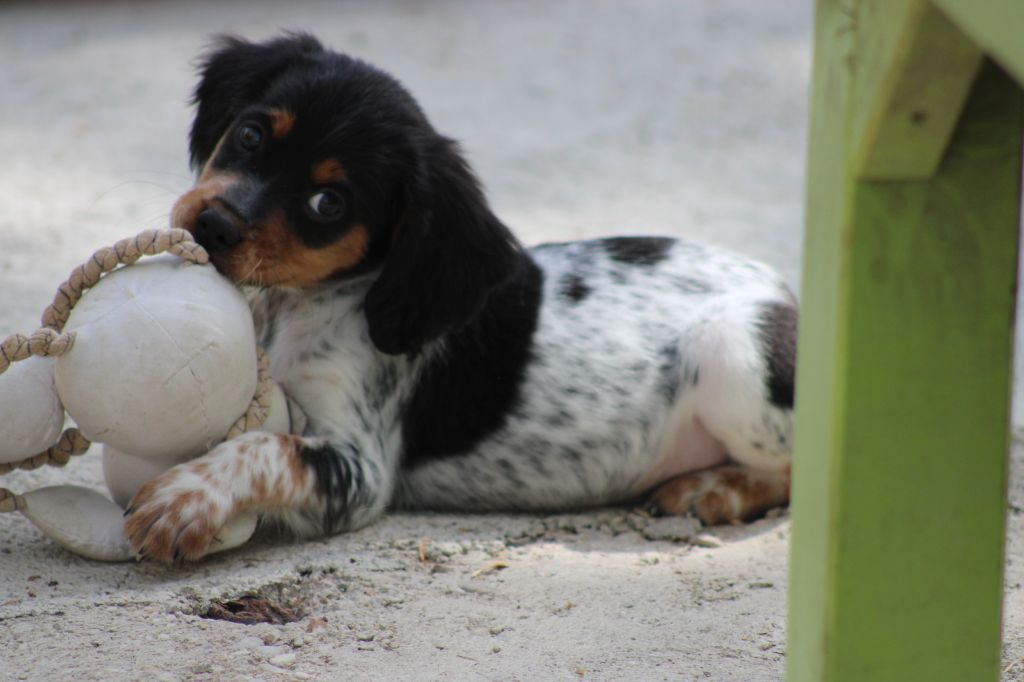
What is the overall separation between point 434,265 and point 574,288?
620 millimetres

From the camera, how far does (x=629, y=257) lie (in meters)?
3.94

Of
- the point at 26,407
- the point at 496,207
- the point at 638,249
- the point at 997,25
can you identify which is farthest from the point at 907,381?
the point at 496,207

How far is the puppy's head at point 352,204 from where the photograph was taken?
123 inches

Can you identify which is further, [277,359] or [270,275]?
[277,359]

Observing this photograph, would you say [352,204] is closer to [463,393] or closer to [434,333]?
[434,333]

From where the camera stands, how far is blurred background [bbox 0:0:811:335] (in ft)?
18.7

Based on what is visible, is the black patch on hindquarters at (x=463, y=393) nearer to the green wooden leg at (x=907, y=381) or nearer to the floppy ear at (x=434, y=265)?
the floppy ear at (x=434, y=265)

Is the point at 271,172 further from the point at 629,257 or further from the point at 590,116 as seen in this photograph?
the point at 590,116

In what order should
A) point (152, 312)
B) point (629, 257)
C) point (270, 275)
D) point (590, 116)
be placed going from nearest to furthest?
1. point (152, 312)
2. point (270, 275)
3. point (629, 257)
4. point (590, 116)

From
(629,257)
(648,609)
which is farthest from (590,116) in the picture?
(648,609)

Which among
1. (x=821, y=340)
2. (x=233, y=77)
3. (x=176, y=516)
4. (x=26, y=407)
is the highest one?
(x=233, y=77)

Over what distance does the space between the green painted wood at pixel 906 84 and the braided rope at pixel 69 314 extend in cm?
167

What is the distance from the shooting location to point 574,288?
382 cm

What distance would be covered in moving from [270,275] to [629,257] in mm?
1198
